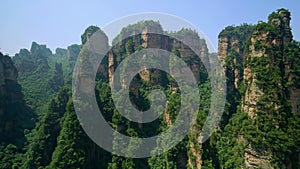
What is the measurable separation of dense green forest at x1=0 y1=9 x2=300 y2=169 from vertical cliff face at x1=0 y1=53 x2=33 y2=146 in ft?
0.34

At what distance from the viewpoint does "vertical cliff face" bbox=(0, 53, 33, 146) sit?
27734 millimetres

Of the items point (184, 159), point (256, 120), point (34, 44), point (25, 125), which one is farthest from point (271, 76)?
point (34, 44)

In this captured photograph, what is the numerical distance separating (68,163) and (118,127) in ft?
16.5

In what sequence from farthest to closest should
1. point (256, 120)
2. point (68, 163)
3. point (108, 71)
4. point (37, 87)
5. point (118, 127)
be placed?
point (37, 87), point (108, 71), point (118, 127), point (68, 163), point (256, 120)

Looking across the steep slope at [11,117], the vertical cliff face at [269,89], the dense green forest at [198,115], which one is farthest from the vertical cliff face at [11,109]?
the vertical cliff face at [269,89]

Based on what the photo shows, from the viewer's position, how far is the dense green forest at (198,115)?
1775cm

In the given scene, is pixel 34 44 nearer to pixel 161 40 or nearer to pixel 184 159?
pixel 161 40

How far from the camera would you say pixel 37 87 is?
38375 millimetres

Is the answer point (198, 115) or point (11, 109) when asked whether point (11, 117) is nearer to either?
point (11, 109)

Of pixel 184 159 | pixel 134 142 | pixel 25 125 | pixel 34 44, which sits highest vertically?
pixel 34 44

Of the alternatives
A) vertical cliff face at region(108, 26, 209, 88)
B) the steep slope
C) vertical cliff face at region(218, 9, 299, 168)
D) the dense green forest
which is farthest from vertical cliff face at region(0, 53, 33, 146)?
vertical cliff face at region(218, 9, 299, 168)

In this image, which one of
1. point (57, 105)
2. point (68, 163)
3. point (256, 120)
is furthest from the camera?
point (57, 105)

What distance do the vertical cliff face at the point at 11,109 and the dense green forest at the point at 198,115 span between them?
10 cm

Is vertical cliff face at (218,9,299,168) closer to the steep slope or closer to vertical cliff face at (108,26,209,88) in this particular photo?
vertical cliff face at (108,26,209,88)
